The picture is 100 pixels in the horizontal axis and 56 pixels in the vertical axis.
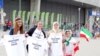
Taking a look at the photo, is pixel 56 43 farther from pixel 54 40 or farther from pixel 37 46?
pixel 37 46

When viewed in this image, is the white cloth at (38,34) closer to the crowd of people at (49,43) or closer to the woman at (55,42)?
the crowd of people at (49,43)

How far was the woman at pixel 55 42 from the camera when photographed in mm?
8922

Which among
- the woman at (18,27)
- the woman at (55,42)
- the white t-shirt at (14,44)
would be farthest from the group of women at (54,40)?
the woman at (18,27)

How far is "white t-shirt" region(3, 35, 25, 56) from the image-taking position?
332 inches

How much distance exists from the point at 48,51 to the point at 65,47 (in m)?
0.51

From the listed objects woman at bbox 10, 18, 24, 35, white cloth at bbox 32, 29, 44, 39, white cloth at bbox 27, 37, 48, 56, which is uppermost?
woman at bbox 10, 18, 24, 35

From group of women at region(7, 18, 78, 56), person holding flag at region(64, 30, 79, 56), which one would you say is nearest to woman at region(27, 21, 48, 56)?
group of women at region(7, 18, 78, 56)

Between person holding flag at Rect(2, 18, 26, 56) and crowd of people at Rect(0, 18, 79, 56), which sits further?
crowd of people at Rect(0, 18, 79, 56)

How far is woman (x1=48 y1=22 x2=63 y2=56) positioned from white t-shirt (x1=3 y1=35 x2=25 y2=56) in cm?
79

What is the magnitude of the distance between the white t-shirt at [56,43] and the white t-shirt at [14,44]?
0.80 m

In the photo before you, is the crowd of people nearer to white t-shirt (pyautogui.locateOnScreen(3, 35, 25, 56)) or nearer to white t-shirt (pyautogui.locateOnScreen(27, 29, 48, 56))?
white t-shirt (pyautogui.locateOnScreen(27, 29, 48, 56))

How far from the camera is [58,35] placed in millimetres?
9016

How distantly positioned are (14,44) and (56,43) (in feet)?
3.97

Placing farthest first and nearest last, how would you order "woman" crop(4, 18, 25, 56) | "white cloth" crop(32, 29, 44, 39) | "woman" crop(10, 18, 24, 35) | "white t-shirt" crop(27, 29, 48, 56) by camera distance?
1. "white cloth" crop(32, 29, 44, 39)
2. "white t-shirt" crop(27, 29, 48, 56)
3. "woman" crop(4, 18, 25, 56)
4. "woman" crop(10, 18, 24, 35)
